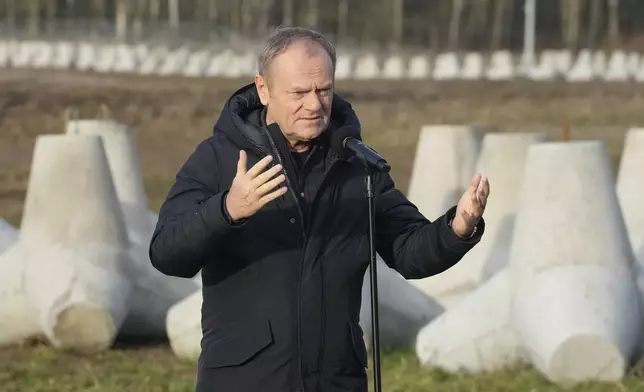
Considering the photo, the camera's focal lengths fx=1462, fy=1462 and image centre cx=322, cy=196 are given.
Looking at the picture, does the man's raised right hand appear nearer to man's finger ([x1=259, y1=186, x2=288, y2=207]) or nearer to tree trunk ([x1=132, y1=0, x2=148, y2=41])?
man's finger ([x1=259, y1=186, x2=288, y2=207])

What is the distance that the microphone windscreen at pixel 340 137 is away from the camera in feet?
11.1

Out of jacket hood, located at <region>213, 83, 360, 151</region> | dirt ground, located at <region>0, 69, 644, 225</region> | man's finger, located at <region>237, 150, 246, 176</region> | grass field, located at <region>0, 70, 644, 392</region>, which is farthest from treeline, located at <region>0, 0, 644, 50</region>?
man's finger, located at <region>237, 150, 246, 176</region>

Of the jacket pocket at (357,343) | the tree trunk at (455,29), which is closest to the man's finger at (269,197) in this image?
the jacket pocket at (357,343)

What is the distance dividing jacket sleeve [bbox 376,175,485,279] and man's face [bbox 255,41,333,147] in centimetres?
31

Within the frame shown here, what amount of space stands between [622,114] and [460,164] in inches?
733

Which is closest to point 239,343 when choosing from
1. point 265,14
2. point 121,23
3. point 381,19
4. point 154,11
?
point 121,23

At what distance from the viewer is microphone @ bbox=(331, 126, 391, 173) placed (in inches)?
129

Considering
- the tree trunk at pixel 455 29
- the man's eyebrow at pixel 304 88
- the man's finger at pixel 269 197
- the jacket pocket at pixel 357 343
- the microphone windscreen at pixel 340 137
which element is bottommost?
the tree trunk at pixel 455 29

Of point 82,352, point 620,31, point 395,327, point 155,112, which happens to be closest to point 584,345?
point 395,327

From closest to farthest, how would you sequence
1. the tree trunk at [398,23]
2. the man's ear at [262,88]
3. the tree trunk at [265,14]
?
the man's ear at [262,88] → the tree trunk at [398,23] → the tree trunk at [265,14]

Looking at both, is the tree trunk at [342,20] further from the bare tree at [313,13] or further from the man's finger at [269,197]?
the man's finger at [269,197]

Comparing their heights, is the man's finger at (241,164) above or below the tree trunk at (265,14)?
above

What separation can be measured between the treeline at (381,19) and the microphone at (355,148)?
2540 inches

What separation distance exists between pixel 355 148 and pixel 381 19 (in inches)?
2871
